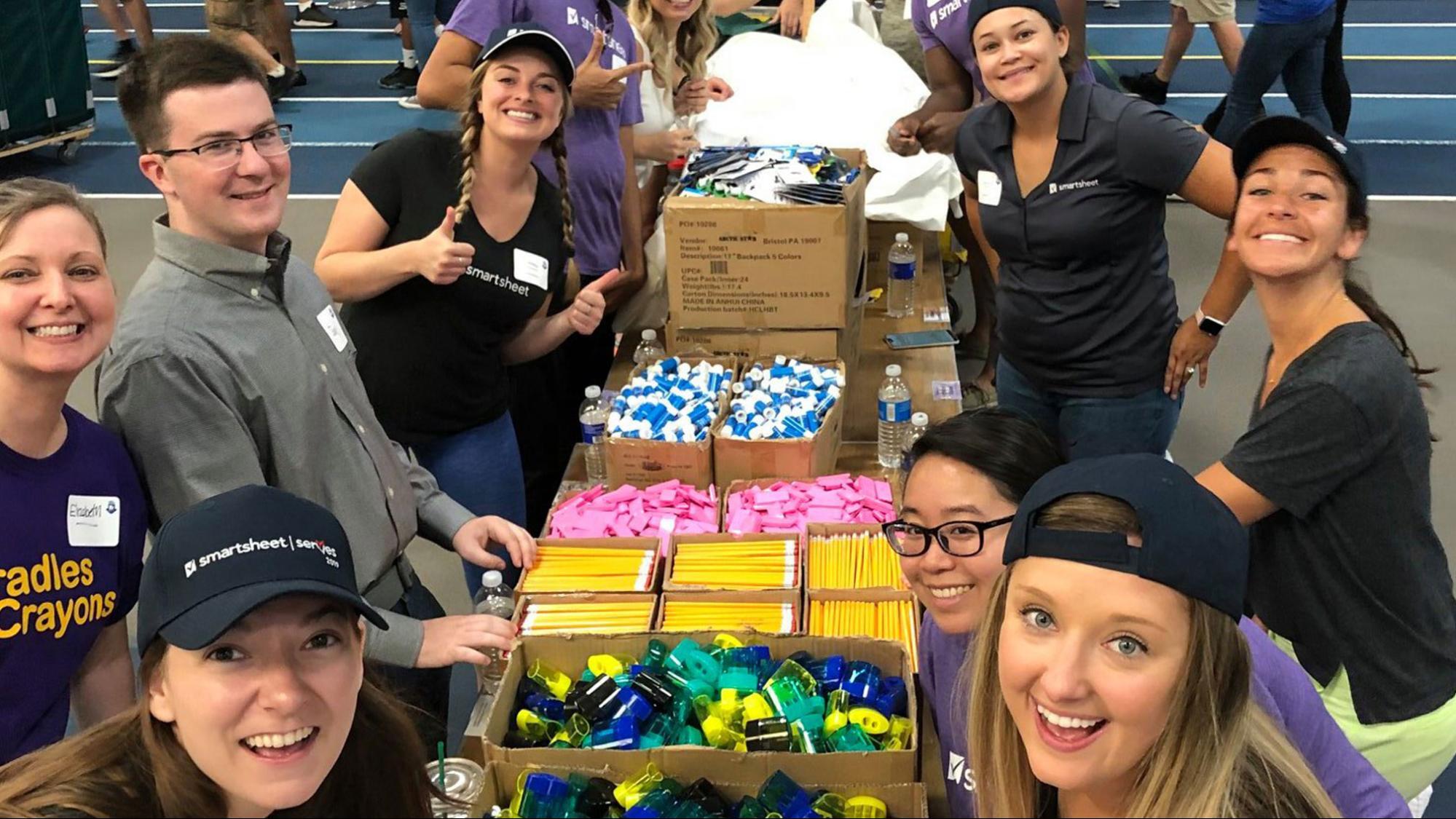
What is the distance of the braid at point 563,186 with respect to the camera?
130 inches

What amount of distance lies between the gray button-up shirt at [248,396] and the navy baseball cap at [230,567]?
54cm

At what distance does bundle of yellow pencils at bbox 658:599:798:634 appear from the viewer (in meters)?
2.78

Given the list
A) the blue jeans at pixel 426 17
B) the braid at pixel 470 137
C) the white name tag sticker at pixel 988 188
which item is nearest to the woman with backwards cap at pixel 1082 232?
the white name tag sticker at pixel 988 188

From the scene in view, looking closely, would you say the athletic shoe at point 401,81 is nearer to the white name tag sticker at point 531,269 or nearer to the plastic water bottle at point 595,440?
the plastic water bottle at point 595,440

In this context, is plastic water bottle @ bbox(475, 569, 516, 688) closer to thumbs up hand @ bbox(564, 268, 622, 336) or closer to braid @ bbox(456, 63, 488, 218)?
thumbs up hand @ bbox(564, 268, 622, 336)

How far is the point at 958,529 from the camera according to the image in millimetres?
2277

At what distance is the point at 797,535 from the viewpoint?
120 inches

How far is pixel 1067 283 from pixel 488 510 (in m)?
1.70

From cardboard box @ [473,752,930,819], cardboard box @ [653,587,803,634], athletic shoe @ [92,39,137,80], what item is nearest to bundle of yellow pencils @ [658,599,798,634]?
cardboard box @ [653,587,803,634]

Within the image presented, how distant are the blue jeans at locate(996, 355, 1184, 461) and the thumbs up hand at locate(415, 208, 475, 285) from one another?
1581 mm

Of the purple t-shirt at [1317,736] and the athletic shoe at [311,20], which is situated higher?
the purple t-shirt at [1317,736]

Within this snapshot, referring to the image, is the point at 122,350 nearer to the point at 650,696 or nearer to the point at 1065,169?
the point at 650,696

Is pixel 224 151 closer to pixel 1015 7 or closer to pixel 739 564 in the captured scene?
pixel 739 564

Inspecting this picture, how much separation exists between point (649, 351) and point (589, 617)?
1288 millimetres
